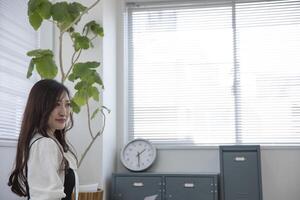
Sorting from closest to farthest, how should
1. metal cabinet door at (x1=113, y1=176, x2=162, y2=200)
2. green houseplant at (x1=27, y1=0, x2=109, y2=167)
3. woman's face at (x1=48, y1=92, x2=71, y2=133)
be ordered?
woman's face at (x1=48, y1=92, x2=71, y2=133)
green houseplant at (x1=27, y1=0, x2=109, y2=167)
metal cabinet door at (x1=113, y1=176, x2=162, y2=200)

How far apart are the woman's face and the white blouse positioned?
0.42ft

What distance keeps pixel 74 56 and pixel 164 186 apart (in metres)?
1.38

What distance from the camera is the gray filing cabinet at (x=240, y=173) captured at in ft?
11.6

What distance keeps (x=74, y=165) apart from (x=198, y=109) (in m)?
2.25

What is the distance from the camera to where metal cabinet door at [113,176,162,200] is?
364 cm

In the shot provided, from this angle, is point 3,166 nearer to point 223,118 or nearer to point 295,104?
point 223,118

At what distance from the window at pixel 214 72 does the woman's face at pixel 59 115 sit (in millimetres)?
2212

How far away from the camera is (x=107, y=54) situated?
382 cm

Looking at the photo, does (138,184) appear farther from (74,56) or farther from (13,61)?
(13,61)

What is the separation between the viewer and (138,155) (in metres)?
3.90

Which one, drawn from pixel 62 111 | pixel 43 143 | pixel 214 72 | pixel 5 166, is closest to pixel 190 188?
pixel 214 72

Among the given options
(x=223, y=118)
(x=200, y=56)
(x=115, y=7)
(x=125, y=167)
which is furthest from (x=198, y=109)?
(x=115, y=7)

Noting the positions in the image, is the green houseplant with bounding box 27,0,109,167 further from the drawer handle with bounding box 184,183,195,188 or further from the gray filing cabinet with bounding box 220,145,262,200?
the gray filing cabinet with bounding box 220,145,262,200

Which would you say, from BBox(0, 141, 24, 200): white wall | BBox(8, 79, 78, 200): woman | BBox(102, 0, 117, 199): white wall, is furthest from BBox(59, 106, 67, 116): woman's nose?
BBox(102, 0, 117, 199): white wall
